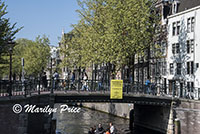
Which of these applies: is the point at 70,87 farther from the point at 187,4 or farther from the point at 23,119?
the point at 187,4

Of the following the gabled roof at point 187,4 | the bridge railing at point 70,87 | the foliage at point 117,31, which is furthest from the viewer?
the gabled roof at point 187,4

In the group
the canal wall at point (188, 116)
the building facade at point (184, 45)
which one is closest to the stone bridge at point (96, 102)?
the canal wall at point (188, 116)

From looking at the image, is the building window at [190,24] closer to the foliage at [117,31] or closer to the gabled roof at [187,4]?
the gabled roof at [187,4]

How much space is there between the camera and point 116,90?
31.9 m

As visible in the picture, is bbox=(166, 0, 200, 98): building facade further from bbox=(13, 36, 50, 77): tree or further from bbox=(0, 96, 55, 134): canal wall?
bbox=(13, 36, 50, 77): tree

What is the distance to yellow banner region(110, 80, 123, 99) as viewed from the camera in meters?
31.7

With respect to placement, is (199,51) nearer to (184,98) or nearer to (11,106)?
(184,98)

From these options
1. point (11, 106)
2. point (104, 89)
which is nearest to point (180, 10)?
point (104, 89)

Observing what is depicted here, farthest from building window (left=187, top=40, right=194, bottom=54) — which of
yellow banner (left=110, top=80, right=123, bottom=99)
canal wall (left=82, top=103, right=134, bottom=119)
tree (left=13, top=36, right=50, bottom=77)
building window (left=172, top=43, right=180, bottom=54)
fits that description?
tree (left=13, top=36, right=50, bottom=77)

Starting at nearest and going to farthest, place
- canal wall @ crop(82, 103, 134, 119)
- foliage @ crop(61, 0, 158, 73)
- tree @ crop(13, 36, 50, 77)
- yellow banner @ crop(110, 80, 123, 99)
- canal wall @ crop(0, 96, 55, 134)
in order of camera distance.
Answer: canal wall @ crop(0, 96, 55, 134), yellow banner @ crop(110, 80, 123, 99), foliage @ crop(61, 0, 158, 73), canal wall @ crop(82, 103, 134, 119), tree @ crop(13, 36, 50, 77)

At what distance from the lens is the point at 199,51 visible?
4422 cm

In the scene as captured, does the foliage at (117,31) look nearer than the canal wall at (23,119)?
No

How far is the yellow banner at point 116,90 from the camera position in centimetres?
3166

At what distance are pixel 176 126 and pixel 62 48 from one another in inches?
1257
